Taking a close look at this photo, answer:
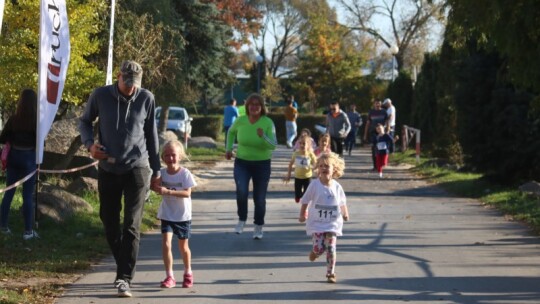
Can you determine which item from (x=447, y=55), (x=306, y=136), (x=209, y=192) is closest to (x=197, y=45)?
(x=447, y=55)

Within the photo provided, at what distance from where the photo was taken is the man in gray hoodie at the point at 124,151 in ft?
28.6

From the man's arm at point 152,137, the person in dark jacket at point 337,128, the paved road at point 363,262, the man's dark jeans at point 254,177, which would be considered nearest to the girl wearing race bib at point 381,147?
the person in dark jacket at point 337,128

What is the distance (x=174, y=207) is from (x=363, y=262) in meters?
2.43

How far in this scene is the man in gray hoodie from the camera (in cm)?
871

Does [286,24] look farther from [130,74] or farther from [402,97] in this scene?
[130,74]

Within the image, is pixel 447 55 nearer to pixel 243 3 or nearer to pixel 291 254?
pixel 291 254

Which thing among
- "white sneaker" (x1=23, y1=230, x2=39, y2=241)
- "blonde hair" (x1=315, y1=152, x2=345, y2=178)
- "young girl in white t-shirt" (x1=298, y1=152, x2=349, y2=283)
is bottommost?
"white sneaker" (x1=23, y1=230, x2=39, y2=241)

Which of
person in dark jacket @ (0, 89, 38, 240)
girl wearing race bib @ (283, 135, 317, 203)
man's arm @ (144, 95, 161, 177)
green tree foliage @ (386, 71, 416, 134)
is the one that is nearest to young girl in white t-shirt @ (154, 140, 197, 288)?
man's arm @ (144, 95, 161, 177)

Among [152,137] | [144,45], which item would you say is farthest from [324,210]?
[144,45]

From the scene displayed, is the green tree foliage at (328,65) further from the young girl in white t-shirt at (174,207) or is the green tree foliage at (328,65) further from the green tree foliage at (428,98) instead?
the young girl in white t-shirt at (174,207)

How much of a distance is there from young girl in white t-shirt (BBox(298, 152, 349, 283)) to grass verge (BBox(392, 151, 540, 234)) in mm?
4298

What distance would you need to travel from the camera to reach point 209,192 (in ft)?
63.1

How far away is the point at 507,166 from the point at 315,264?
361 inches

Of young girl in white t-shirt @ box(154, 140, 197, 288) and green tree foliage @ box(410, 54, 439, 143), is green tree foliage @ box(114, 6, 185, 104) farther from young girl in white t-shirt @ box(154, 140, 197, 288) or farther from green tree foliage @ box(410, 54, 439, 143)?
green tree foliage @ box(410, 54, 439, 143)
